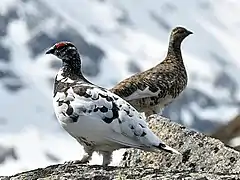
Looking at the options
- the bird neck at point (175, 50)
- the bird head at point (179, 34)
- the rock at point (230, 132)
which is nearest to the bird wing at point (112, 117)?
the bird neck at point (175, 50)

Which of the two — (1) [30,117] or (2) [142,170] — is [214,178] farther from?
(1) [30,117]

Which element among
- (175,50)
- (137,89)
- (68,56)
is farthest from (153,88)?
(68,56)

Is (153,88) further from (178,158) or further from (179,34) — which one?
(178,158)

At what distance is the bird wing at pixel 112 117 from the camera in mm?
6762

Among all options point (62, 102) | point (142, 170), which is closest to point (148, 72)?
point (62, 102)

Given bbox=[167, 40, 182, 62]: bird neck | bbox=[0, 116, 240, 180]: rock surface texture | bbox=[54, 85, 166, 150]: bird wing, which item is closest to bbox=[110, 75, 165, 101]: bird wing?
bbox=[167, 40, 182, 62]: bird neck

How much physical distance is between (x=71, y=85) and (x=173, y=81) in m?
3.54

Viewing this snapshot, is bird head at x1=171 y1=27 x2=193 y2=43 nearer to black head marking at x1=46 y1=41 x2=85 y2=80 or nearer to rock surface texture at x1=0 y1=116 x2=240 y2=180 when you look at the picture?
rock surface texture at x1=0 y1=116 x2=240 y2=180

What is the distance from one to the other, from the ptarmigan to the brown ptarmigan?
320 centimetres

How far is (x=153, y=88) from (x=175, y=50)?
1880 millimetres

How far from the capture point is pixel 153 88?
10602 millimetres

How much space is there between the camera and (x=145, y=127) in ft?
22.4

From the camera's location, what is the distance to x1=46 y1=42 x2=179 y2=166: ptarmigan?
266 inches

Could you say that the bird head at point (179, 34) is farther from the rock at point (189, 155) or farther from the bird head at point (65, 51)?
the bird head at point (65, 51)
